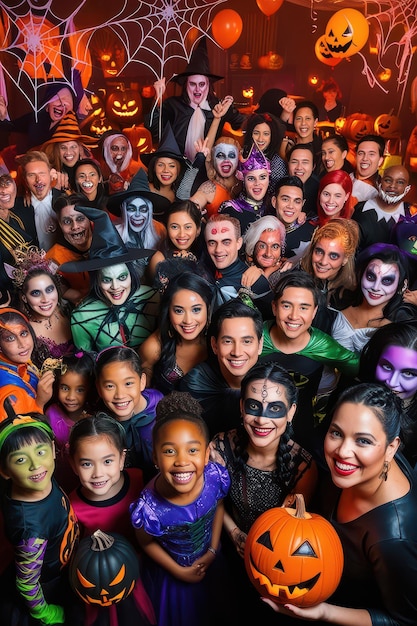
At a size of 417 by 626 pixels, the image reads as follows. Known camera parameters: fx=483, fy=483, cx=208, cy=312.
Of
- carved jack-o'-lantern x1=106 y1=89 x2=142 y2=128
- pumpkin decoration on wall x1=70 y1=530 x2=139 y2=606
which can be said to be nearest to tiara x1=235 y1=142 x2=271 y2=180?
pumpkin decoration on wall x1=70 y1=530 x2=139 y2=606

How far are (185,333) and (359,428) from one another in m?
1.58

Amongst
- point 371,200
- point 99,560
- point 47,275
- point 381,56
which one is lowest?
point 99,560

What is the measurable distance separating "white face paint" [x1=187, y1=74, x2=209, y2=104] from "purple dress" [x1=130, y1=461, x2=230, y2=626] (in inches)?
217

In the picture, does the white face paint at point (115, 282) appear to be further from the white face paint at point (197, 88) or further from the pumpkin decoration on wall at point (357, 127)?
the pumpkin decoration on wall at point (357, 127)

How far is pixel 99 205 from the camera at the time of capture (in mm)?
5039

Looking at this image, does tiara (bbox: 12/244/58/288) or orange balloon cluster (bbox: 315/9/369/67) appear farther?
orange balloon cluster (bbox: 315/9/369/67)

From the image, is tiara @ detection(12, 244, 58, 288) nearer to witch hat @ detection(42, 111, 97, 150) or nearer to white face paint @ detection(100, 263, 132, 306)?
white face paint @ detection(100, 263, 132, 306)

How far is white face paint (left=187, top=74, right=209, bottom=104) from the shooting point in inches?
257

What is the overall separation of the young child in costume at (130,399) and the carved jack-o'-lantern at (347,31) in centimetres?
649

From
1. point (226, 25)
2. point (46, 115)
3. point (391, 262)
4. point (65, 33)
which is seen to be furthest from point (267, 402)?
point (65, 33)

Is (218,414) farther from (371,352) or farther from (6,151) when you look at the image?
(6,151)

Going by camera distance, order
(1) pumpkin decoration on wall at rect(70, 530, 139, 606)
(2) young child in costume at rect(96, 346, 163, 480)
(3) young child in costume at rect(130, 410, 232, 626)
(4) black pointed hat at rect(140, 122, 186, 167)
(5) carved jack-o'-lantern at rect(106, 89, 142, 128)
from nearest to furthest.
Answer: (1) pumpkin decoration on wall at rect(70, 530, 139, 606) → (3) young child in costume at rect(130, 410, 232, 626) → (2) young child in costume at rect(96, 346, 163, 480) → (4) black pointed hat at rect(140, 122, 186, 167) → (5) carved jack-o'-lantern at rect(106, 89, 142, 128)

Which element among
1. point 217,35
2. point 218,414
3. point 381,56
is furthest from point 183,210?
point 381,56

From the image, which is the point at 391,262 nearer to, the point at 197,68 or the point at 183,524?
the point at 183,524
